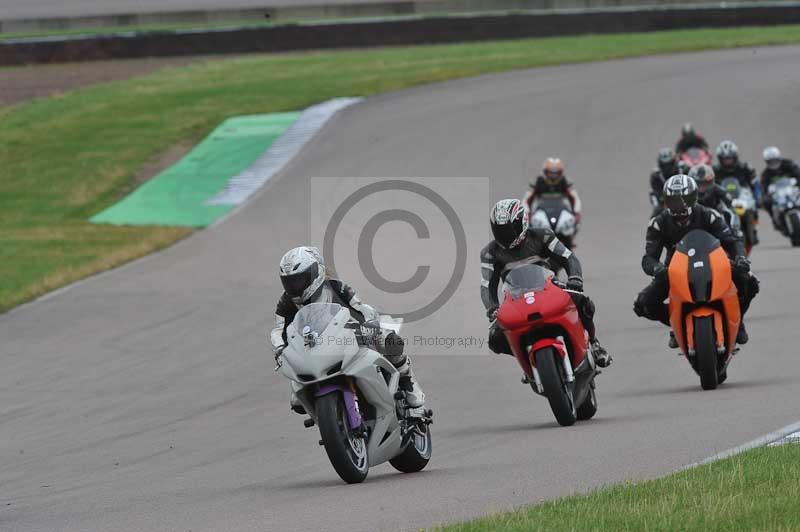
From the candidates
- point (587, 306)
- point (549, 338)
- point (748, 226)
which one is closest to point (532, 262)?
point (587, 306)

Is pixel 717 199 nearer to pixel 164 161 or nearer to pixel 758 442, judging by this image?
pixel 758 442

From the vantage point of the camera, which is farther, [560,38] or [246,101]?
[560,38]

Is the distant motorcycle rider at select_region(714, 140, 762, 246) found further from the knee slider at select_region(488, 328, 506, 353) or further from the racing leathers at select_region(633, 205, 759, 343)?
the knee slider at select_region(488, 328, 506, 353)

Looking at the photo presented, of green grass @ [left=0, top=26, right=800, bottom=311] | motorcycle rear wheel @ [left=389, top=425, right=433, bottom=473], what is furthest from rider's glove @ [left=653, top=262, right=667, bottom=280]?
green grass @ [left=0, top=26, right=800, bottom=311]

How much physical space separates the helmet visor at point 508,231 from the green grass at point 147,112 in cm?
1323

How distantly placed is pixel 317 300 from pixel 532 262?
244 centimetres

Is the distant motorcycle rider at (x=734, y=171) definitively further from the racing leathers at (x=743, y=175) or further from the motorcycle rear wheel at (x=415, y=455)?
the motorcycle rear wheel at (x=415, y=455)

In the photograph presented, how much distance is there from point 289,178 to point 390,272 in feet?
28.5

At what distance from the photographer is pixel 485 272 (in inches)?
448

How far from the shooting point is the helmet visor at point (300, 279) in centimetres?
917

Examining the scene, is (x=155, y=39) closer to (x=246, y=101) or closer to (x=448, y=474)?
(x=246, y=101)

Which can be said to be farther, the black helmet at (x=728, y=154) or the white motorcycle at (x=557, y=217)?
the black helmet at (x=728, y=154)

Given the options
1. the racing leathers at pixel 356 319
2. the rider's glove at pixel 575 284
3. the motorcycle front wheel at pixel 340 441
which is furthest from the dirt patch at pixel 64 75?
the motorcycle front wheel at pixel 340 441

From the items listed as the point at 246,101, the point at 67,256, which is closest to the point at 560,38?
the point at 246,101
